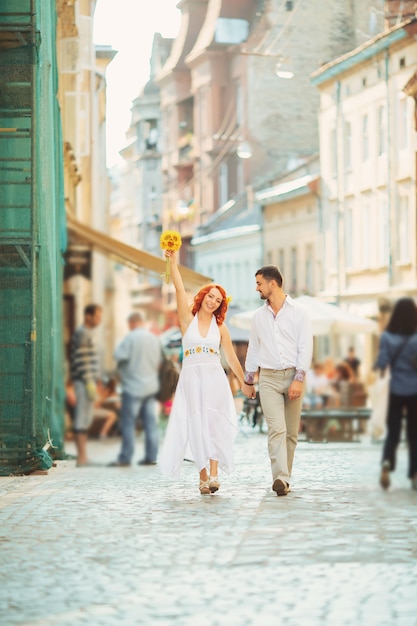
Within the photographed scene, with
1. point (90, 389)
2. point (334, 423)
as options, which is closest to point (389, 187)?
point (334, 423)

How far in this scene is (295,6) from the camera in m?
53.2

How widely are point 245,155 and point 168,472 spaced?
60539 millimetres

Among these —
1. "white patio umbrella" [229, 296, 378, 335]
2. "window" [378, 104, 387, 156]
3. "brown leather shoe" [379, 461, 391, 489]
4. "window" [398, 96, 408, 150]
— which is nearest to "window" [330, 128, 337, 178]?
"window" [378, 104, 387, 156]

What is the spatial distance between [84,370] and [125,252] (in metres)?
6.88

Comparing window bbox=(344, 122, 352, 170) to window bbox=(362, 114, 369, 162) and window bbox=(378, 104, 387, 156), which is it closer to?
window bbox=(362, 114, 369, 162)

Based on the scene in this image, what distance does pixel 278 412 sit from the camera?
12.9 metres

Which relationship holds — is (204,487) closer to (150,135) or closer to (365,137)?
(365,137)

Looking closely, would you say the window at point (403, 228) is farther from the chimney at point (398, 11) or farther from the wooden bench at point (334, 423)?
the wooden bench at point (334, 423)

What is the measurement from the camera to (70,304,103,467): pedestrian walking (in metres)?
18.3

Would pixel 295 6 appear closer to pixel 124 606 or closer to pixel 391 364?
pixel 391 364

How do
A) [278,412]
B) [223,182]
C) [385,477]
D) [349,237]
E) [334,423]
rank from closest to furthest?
1. [385,477]
2. [278,412]
3. [334,423]
4. [349,237]
5. [223,182]

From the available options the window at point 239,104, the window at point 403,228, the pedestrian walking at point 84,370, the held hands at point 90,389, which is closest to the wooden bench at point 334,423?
the pedestrian walking at point 84,370

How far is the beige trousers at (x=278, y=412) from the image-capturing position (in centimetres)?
1282

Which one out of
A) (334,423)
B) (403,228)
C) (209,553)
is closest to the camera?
(209,553)
